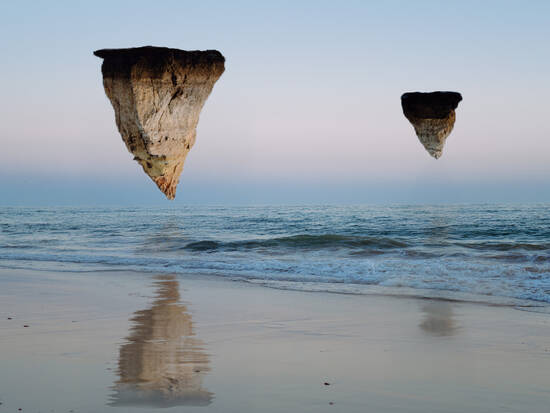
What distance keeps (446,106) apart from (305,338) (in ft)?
84.1

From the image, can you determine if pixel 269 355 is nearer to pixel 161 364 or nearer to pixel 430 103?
pixel 161 364

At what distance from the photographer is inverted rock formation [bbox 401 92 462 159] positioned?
2833cm

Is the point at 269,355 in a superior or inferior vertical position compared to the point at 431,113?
inferior

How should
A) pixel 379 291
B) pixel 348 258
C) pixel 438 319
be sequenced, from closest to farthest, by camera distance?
pixel 438 319 → pixel 379 291 → pixel 348 258

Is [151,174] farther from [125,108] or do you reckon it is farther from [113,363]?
[113,363]

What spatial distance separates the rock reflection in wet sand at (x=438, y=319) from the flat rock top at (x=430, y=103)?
22.2 m

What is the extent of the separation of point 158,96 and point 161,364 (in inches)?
359

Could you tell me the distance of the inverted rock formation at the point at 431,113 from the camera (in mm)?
28328

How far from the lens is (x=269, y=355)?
15.4 ft

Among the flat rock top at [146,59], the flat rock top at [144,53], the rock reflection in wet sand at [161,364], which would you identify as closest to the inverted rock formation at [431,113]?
the flat rock top at [146,59]

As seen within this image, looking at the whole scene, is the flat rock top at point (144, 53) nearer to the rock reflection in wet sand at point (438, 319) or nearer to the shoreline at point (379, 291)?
the shoreline at point (379, 291)

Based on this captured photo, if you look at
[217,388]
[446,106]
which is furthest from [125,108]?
[446,106]

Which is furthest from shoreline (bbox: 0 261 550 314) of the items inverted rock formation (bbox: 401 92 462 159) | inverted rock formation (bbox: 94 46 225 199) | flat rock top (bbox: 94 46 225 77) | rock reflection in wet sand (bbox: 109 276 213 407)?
inverted rock formation (bbox: 401 92 462 159)

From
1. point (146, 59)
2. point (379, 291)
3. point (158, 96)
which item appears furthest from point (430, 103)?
point (379, 291)
